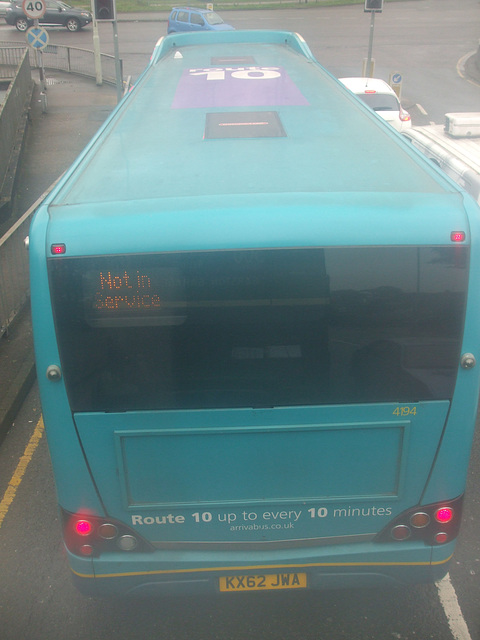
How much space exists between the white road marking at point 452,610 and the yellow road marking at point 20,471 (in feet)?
11.4

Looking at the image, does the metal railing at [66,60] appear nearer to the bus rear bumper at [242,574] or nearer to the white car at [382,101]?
the white car at [382,101]

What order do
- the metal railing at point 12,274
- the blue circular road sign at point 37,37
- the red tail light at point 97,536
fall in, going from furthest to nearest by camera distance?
the blue circular road sign at point 37,37 < the metal railing at point 12,274 < the red tail light at point 97,536

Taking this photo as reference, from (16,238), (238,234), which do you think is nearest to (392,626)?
(238,234)

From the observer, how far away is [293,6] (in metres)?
46.1

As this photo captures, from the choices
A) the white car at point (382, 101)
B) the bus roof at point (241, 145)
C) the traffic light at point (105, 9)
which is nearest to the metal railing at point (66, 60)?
the traffic light at point (105, 9)

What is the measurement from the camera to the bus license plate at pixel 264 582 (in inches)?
141

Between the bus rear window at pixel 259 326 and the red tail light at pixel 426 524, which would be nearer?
the bus rear window at pixel 259 326

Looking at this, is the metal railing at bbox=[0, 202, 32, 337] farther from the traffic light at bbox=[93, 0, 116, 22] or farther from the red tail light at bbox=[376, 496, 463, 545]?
the traffic light at bbox=[93, 0, 116, 22]

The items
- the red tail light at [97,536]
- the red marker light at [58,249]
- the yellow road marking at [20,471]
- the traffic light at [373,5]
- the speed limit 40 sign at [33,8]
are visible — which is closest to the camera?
the red marker light at [58,249]

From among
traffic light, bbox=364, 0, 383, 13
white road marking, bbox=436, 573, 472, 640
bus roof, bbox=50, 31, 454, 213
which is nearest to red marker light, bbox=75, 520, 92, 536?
bus roof, bbox=50, 31, 454, 213

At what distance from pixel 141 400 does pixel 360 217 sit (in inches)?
56.6

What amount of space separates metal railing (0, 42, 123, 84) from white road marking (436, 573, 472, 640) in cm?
2385

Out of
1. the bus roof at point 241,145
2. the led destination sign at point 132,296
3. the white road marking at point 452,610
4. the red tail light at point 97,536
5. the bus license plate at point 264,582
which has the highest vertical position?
the bus roof at point 241,145

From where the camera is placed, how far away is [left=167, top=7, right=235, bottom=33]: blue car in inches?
1166
